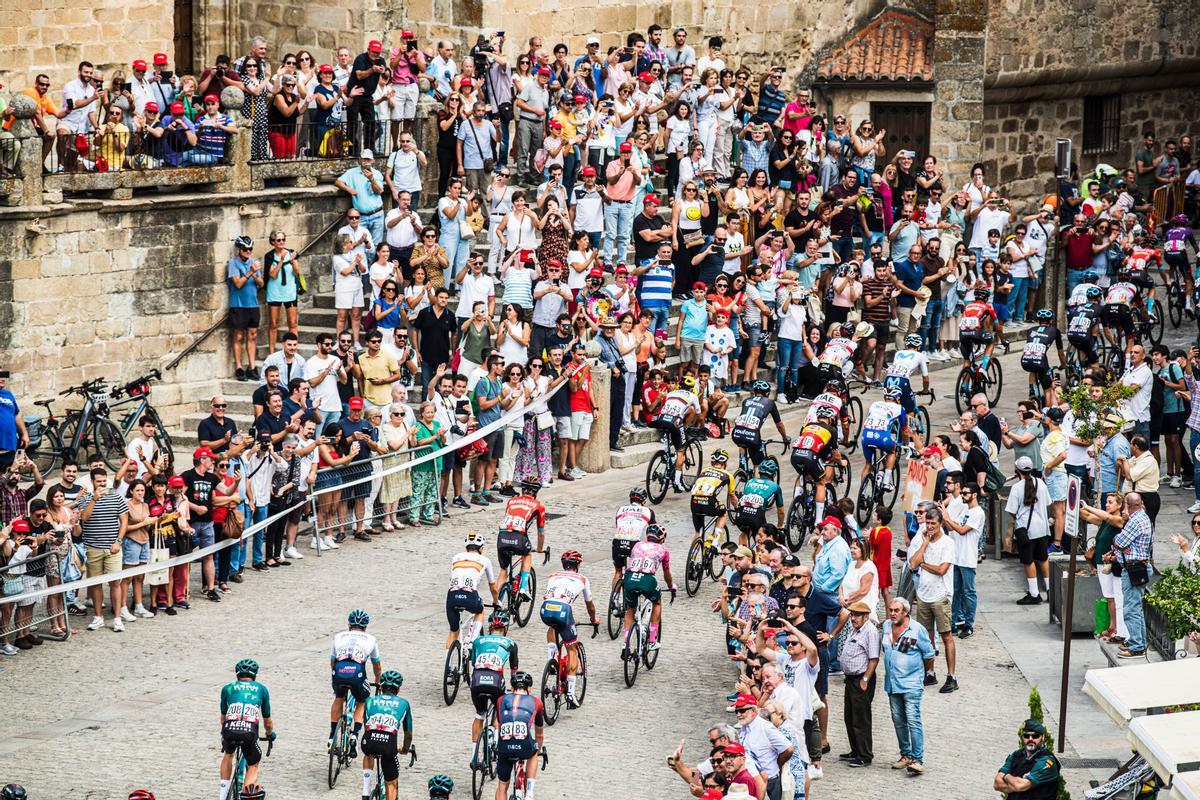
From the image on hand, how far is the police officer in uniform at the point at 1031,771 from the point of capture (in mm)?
14688

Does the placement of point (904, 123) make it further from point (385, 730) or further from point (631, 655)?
point (385, 730)

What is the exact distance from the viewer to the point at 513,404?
23.6m

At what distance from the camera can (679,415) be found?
23188 mm

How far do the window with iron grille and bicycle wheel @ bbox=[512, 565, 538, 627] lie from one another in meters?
23.3

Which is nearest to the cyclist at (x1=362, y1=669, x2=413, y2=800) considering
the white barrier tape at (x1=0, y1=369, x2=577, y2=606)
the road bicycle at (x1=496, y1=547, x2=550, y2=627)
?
the road bicycle at (x1=496, y1=547, x2=550, y2=627)

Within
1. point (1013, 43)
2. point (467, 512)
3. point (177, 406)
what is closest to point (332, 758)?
point (467, 512)

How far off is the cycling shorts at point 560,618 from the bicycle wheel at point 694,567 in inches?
136

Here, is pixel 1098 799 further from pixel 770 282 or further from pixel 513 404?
pixel 770 282

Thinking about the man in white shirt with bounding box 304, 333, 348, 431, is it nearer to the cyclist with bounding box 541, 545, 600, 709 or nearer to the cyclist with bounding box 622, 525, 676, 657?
the cyclist with bounding box 622, 525, 676, 657

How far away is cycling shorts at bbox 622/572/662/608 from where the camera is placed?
18328mm

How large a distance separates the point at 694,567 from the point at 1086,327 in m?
8.66

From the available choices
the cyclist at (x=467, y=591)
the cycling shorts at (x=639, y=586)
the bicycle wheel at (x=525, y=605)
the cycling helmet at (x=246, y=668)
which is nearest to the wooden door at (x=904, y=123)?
the bicycle wheel at (x=525, y=605)

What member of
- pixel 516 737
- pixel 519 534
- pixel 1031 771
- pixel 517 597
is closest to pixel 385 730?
pixel 516 737

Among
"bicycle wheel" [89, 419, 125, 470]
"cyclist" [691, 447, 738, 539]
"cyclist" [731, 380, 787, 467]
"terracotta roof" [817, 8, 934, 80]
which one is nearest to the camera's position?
"cyclist" [691, 447, 738, 539]
